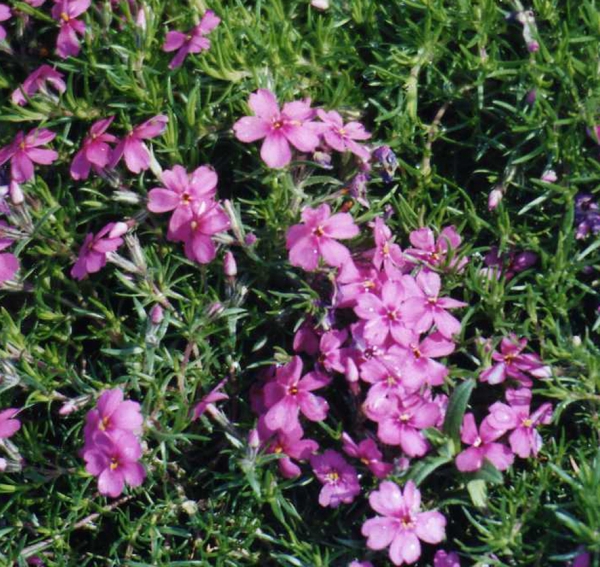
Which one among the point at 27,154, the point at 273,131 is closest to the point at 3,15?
the point at 27,154

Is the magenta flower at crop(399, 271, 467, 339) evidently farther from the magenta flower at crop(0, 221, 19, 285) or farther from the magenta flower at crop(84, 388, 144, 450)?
the magenta flower at crop(0, 221, 19, 285)

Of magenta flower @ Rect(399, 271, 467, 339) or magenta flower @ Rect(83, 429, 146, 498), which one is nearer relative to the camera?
magenta flower @ Rect(83, 429, 146, 498)

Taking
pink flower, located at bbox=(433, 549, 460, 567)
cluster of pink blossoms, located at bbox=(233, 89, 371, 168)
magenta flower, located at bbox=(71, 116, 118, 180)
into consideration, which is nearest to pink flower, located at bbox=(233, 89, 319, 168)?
cluster of pink blossoms, located at bbox=(233, 89, 371, 168)

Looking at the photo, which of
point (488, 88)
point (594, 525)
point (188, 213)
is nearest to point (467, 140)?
point (488, 88)

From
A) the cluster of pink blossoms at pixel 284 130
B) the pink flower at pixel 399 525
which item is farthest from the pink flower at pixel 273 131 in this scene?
the pink flower at pixel 399 525

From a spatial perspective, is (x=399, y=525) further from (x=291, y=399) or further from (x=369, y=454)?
(x=291, y=399)

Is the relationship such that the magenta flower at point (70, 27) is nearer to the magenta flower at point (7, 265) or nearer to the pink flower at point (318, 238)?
the magenta flower at point (7, 265)

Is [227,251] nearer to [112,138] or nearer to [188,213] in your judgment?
[188,213]
